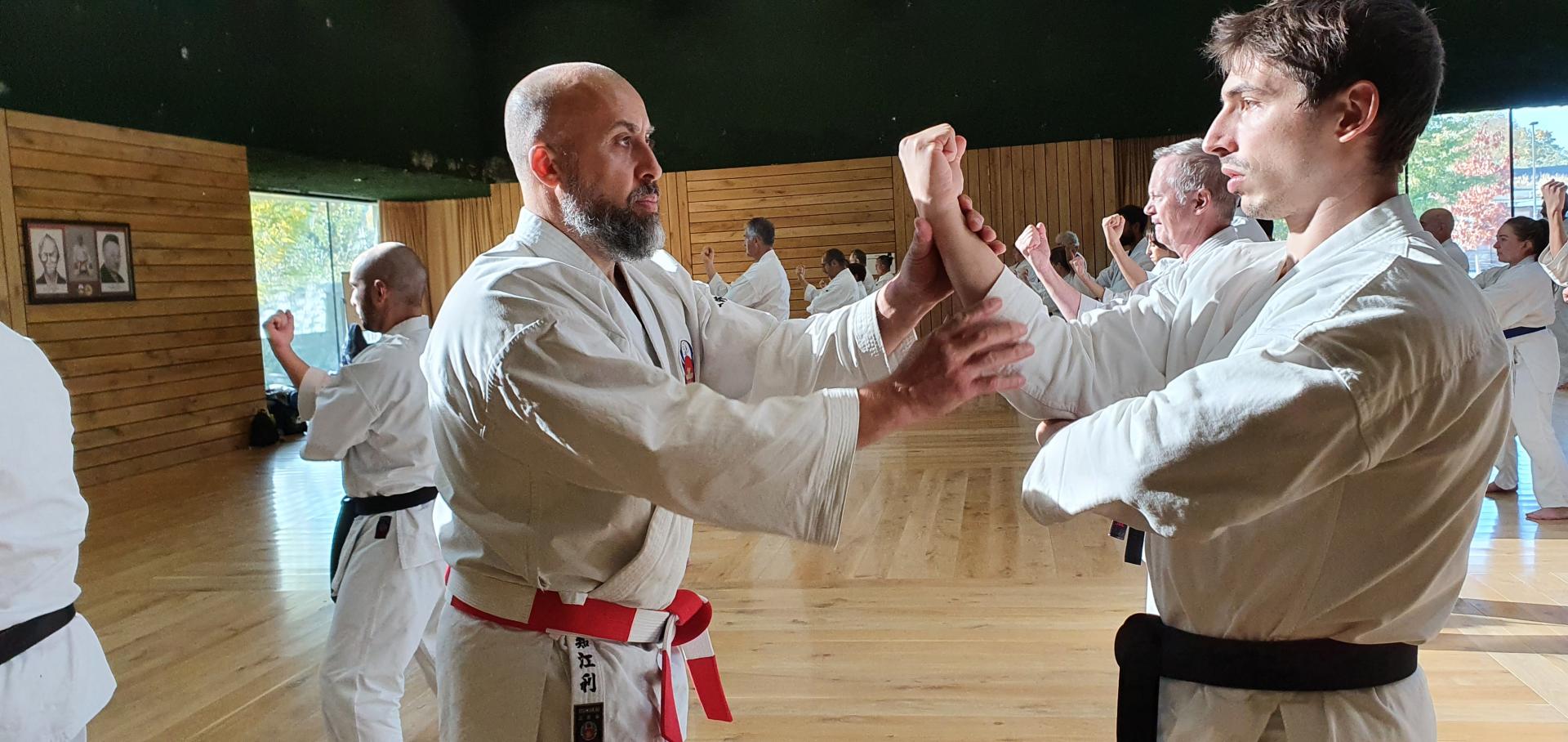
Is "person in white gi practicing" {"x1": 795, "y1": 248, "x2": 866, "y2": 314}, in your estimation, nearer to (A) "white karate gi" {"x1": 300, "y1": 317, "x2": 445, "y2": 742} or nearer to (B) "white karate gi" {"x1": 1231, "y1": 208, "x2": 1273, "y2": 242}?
(B) "white karate gi" {"x1": 1231, "y1": 208, "x2": 1273, "y2": 242}

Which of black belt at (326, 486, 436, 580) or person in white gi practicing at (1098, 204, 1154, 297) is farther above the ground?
person in white gi practicing at (1098, 204, 1154, 297)

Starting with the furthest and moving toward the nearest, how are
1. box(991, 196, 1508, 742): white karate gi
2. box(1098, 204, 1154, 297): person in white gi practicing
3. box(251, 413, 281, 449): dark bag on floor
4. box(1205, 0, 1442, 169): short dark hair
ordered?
box(251, 413, 281, 449): dark bag on floor < box(1098, 204, 1154, 297): person in white gi practicing < box(1205, 0, 1442, 169): short dark hair < box(991, 196, 1508, 742): white karate gi

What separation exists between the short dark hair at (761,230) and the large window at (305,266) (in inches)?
240

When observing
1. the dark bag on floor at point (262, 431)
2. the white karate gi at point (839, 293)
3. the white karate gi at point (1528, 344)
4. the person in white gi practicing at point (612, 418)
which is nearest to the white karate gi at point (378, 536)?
the person in white gi practicing at point (612, 418)

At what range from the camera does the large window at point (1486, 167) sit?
38.3ft

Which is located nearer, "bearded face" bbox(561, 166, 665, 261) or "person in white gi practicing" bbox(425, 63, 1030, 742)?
"person in white gi practicing" bbox(425, 63, 1030, 742)

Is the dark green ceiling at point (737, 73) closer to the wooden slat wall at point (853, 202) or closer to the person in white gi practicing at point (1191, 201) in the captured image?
the wooden slat wall at point (853, 202)

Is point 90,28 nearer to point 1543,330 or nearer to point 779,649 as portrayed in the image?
point 779,649

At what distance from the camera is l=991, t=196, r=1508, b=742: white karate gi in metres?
1.07

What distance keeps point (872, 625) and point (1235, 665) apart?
2816 mm

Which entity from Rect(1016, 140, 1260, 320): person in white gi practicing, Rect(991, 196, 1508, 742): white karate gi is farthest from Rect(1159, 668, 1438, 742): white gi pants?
Rect(1016, 140, 1260, 320): person in white gi practicing

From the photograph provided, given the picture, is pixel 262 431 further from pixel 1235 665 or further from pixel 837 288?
pixel 1235 665

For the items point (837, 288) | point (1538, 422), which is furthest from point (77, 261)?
point (1538, 422)

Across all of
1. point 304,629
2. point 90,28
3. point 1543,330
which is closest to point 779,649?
point 304,629
